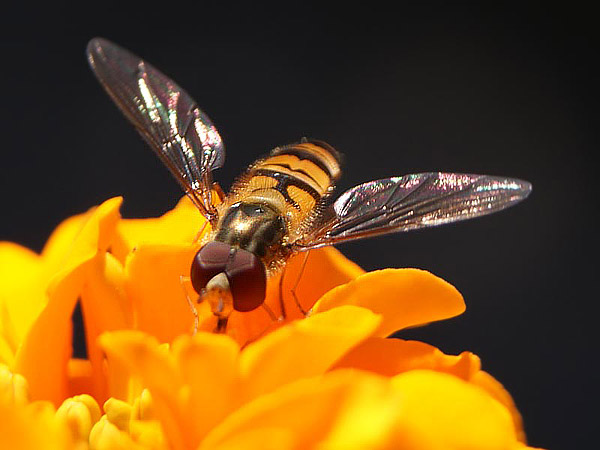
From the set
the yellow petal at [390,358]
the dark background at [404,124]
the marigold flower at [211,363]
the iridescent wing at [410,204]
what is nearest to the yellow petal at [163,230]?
the marigold flower at [211,363]

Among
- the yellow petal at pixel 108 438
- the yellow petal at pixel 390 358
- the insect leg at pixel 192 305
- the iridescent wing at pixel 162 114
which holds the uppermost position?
the iridescent wing at pixel 162 114

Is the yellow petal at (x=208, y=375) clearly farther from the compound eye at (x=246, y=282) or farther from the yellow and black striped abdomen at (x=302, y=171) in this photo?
the yellow and black striped abdomen at (x=302, y=171)

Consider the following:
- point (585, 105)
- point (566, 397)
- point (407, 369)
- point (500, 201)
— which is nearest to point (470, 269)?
point (566, 397)

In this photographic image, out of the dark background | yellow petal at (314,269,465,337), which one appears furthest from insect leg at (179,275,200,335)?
the dark background

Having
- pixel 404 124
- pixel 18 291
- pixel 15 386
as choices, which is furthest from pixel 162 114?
pixel 404 124

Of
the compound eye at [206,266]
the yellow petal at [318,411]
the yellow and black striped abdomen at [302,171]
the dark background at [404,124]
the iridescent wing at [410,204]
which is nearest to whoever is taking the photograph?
the yellow petal at [318,411]

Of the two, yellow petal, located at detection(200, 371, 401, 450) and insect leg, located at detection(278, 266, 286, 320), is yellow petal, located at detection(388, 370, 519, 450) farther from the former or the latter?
insect leg, located at detection(278, 266, 286, 320)

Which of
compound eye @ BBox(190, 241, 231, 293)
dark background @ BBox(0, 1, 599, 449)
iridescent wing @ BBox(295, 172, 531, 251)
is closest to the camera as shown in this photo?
compound eye @ BBox(190, 241, 231, 293)

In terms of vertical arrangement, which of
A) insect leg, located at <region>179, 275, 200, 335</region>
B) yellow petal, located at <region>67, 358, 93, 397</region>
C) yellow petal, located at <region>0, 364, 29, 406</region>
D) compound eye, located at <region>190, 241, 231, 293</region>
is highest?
compound eye, located at <region>190, 241, 231, 293</region>
